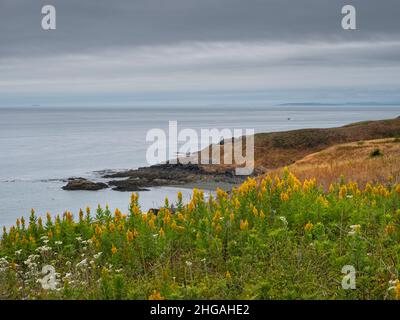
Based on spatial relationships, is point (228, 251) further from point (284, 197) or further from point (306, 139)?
point (306, 139)

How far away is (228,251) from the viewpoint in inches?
308

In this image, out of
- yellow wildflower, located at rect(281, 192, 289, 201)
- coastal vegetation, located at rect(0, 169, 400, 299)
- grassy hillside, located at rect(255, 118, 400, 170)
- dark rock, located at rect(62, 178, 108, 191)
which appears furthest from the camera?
grassy hillside, located at rect(255, 118, 400, 170)

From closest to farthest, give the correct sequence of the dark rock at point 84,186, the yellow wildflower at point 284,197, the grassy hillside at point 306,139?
the yellow wildflower at point 284,197 < the dark rock at point 84,186 < the grassy hillside at point 306,139

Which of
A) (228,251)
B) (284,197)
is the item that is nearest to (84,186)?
(284,197)

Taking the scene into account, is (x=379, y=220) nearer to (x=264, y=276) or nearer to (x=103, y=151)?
(x=264, y=276)

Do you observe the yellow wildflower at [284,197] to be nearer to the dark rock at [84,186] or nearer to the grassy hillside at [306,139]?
the dark rock at [84,186]

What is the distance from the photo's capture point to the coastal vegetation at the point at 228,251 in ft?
20.9

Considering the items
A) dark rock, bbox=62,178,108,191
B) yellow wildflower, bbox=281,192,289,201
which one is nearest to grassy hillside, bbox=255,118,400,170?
dark rock, bbox=62,178,108,191

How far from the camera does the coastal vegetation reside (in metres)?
6.38

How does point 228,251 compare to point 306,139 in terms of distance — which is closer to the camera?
point 228,251

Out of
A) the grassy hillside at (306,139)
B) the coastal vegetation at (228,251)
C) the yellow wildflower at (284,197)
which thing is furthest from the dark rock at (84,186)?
the yellow wildflower at (284,197)

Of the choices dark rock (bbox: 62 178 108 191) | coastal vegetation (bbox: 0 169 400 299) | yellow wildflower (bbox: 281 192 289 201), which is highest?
yellow wildflower (bbox: 281 192 289 201)

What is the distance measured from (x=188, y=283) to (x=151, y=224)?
1.59 metres

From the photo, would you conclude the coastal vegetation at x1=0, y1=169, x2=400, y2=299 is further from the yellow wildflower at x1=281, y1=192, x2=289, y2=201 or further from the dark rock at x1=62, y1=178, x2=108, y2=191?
the dark rock at x1=62, y1=178, x2=108, y2=191
